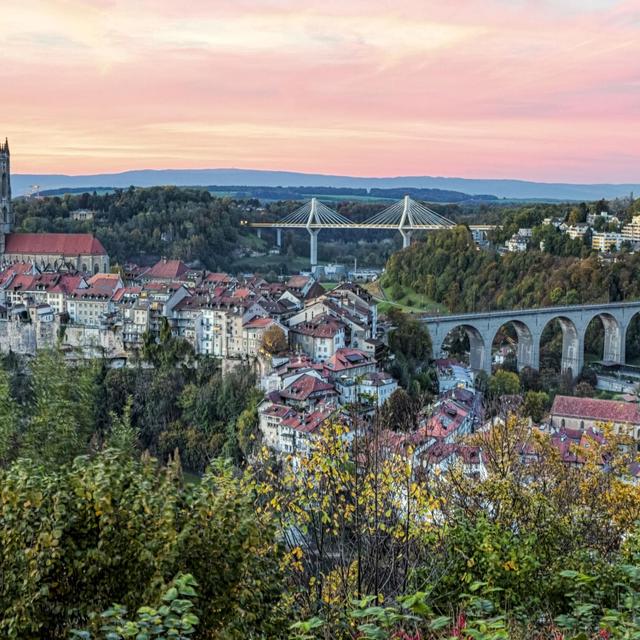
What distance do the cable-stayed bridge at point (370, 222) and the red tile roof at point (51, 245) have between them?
16.8 meters

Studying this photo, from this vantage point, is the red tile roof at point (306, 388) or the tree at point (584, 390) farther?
the tree at point (584, 390)

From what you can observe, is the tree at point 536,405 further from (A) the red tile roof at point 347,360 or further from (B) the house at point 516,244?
(B) the house at point 516,244

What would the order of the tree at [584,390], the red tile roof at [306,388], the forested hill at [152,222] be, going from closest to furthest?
1. the red tile roof at [306,388]
2. the tree at [584,390]
3. the forested hill at [152,222]

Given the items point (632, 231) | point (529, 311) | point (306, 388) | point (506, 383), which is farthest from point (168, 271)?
point (632, 231)

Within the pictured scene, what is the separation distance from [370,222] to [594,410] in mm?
41000

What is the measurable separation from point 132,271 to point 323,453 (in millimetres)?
33119

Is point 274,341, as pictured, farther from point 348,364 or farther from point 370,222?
point 370,222

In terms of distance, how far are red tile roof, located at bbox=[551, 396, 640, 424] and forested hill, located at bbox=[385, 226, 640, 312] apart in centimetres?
1387

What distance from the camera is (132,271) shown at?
37531mm

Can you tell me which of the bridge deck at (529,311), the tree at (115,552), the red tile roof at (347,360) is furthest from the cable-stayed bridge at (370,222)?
the tree at (115,552)

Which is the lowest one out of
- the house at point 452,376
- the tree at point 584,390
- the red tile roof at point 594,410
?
the tree at point 584,390

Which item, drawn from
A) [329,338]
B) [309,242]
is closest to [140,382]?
[329,338]

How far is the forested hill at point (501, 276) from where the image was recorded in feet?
117

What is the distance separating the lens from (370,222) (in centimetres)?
6059
